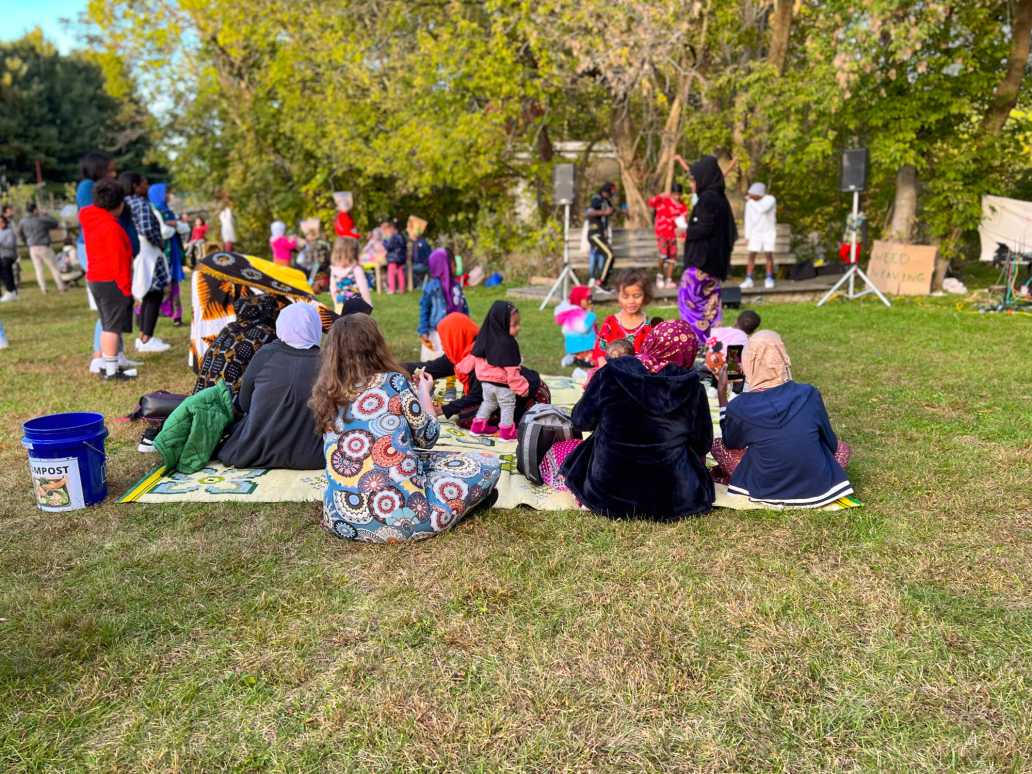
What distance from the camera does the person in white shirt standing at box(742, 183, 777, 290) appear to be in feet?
44.4

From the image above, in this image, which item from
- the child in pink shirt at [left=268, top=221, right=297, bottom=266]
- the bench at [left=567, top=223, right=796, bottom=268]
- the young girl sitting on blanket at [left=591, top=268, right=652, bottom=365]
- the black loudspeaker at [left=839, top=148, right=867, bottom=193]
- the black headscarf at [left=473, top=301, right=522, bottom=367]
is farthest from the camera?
the child in pink shirt at [left=268, top=221, right=297, bottom=266]

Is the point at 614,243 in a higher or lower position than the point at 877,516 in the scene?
higher

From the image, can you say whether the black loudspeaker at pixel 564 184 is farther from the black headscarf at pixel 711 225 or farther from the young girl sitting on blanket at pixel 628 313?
the young girl sitting on blanket at pixel 628 313

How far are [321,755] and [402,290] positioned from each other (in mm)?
14559

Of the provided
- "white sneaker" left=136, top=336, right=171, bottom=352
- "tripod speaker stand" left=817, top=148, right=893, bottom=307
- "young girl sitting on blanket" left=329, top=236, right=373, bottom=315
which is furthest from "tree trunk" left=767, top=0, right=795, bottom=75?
"white sneaker" left=136, top=336, right=171, bottom=352

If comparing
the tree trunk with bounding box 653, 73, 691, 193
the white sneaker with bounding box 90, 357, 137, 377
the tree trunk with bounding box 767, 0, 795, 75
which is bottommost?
the white sneaker with bounding box 90, 357, 137, 377

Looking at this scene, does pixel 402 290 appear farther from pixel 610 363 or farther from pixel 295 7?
pixel 610 363

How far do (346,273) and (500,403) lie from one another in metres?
2.89

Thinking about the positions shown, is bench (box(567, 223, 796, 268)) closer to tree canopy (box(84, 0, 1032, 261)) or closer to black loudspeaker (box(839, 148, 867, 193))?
tree canopy (box(84, 0, 1032, 261))

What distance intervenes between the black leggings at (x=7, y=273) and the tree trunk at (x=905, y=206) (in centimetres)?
1686

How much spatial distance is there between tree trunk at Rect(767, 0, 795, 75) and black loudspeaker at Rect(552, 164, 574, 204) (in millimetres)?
4327

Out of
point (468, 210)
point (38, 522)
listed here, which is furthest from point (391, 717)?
point (468, 210)

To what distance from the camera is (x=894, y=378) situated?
750cm

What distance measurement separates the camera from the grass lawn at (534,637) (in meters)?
2.61
